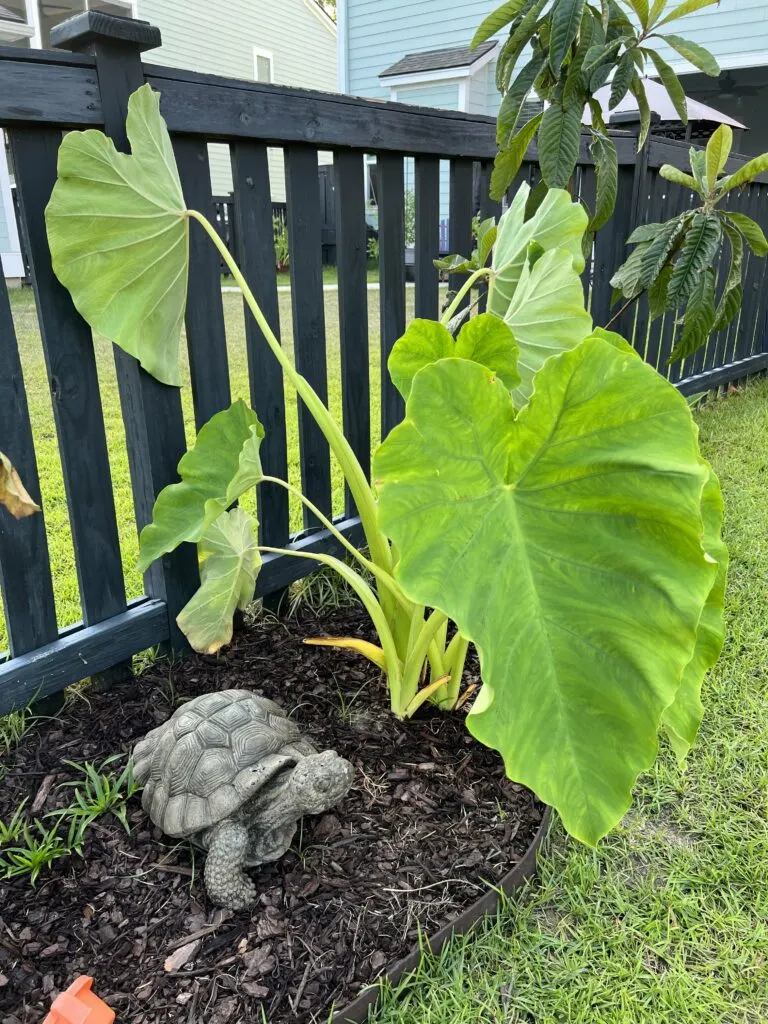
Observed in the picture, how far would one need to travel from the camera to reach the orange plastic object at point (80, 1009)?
3.41 feet

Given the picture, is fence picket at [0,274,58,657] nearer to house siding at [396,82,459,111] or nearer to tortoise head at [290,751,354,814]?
tortoise head at [290,751,354,814]

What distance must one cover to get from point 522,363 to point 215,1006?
4.41 feet

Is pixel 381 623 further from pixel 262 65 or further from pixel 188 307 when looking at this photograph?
pixel 262 65

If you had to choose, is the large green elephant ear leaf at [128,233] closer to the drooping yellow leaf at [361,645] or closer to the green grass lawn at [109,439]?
the drooping yellow leaf at [361,645]

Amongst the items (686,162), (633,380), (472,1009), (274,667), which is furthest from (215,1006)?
(686,162)

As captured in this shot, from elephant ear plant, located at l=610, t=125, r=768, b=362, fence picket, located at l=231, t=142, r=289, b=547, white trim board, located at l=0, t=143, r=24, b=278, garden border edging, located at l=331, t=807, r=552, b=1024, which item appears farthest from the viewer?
white trim board, located at l=0, t=143, r=24, b=278

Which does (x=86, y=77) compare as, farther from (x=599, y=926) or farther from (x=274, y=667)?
(x=599, y=926)

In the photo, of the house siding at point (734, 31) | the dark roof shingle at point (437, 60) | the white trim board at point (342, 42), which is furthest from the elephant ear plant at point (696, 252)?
the white trim board at point (342, 42)

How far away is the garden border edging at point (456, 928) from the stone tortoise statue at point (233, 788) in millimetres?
255

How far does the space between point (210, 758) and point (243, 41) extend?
15.0m

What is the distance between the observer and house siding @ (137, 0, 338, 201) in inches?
475

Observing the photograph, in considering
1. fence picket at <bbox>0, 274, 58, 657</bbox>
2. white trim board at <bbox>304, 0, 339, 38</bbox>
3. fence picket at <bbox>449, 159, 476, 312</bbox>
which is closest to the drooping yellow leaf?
fence picket at <bbox>0, 274, 58, 657</bbox>

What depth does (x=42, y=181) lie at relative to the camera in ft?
5.08

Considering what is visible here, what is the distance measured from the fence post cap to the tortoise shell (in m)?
1.33
